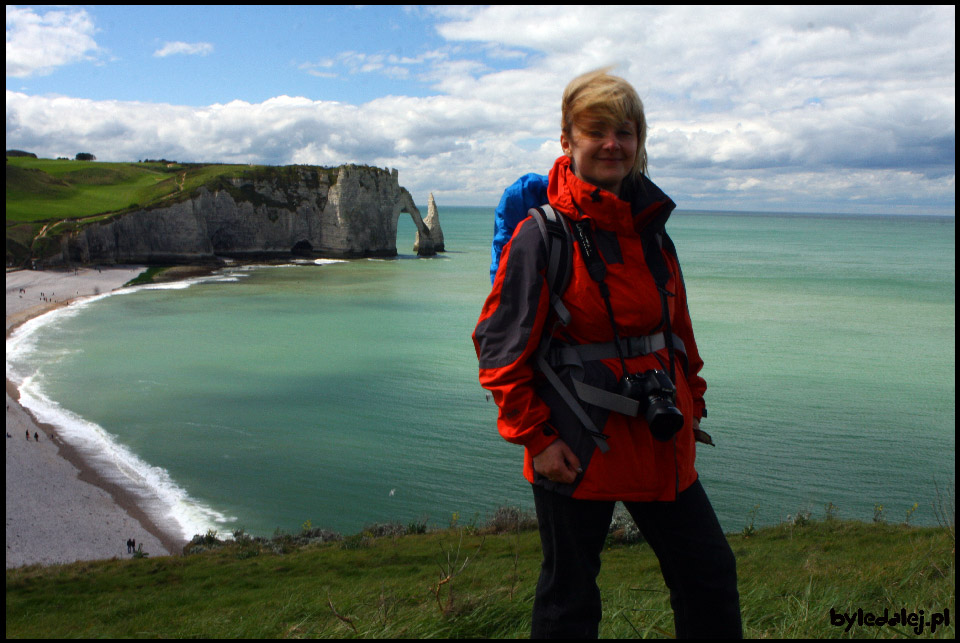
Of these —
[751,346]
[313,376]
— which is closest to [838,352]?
[751,346]

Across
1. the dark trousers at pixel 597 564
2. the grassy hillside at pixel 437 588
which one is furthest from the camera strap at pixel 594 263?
the grassy hillside at pixel 437 588

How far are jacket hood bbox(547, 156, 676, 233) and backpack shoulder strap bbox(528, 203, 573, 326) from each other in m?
0.11

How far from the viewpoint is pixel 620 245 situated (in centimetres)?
216

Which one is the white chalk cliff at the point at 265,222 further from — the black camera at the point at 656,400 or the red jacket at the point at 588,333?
the black camera at the point at 656,400

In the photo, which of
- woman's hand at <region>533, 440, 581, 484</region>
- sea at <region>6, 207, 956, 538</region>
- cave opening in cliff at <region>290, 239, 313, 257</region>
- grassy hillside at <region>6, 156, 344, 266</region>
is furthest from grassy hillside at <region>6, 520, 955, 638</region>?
cave opening in cliff at <region>290, 239, 313, 257</region>

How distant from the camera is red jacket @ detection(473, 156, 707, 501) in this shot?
6.56 ft

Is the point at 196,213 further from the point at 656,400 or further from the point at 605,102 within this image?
the point at 656,400

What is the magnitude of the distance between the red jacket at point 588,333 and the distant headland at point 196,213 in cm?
5924

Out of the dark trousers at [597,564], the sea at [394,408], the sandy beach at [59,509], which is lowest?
the sandy beach at [59,509]

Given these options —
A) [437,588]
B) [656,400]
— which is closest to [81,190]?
[437,588]

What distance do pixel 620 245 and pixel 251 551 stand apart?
10.8 meters

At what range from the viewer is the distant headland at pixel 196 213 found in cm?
5528

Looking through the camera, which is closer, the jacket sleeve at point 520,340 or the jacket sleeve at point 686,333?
the jacket sleeve at point 520,340

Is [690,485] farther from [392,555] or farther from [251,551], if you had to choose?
[251,551]
